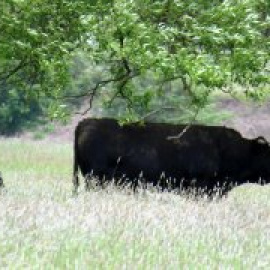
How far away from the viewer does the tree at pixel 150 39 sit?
10984 mm

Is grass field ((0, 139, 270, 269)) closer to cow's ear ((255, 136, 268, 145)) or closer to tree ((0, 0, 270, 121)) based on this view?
tree ((0, 0, 270, 121))

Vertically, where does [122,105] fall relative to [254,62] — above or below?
below

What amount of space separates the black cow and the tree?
869 millimetres

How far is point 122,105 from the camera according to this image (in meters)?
42.6

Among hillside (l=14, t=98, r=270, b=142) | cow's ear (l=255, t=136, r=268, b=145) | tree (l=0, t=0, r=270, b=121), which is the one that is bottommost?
hillside (l=14, t=98, r=270, b=142)

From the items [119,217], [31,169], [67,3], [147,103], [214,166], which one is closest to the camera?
[119,217]

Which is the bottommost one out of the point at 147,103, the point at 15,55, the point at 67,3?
the point at 147,103

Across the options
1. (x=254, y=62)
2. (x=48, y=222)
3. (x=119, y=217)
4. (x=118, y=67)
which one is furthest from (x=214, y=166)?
(x=48, y=222)

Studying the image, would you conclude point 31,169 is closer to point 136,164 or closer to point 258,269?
point 136,164

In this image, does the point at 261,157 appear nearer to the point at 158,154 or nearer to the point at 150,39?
the point at 158,154

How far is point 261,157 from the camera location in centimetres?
1606

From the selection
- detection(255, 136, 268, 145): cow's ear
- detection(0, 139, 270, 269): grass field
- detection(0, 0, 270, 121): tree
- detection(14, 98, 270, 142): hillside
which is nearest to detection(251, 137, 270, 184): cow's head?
detection(255, 136, 268, 145): cow's ear

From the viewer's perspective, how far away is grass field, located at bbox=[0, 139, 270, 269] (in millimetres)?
7016

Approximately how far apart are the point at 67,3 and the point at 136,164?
3740 millimetres
